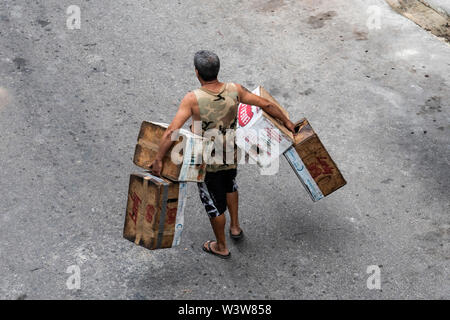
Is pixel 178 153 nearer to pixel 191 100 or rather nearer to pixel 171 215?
pixel 191 100

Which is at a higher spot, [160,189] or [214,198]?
[160,189]

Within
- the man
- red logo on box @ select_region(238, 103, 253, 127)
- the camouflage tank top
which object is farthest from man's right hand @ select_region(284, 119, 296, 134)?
the camouflage tank top

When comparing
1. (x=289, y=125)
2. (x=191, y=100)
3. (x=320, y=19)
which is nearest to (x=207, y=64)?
(x=191, y=100)

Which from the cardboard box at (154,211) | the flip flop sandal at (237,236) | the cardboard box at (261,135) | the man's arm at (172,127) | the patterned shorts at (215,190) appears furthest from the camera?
the flip flop sandal at (237,236)

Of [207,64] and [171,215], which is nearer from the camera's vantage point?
[207,64]

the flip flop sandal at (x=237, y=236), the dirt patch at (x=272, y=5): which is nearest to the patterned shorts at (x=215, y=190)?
the flip flop sandal at (x=237, y=236)

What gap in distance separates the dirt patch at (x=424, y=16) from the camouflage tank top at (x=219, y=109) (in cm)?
487

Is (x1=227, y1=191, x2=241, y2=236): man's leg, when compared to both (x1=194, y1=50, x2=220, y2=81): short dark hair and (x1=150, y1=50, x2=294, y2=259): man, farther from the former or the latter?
(x1=194, y1=50, x2=220, y2=81): short dark hair

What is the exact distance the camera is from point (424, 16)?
816 cm

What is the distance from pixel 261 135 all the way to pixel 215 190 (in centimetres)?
61

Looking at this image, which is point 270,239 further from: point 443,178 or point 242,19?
point 242,19

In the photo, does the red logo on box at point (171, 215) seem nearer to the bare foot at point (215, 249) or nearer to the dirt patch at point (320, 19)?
the bare foot at point (215, 249)

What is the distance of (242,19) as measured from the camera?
813 cm

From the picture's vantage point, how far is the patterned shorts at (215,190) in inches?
172
